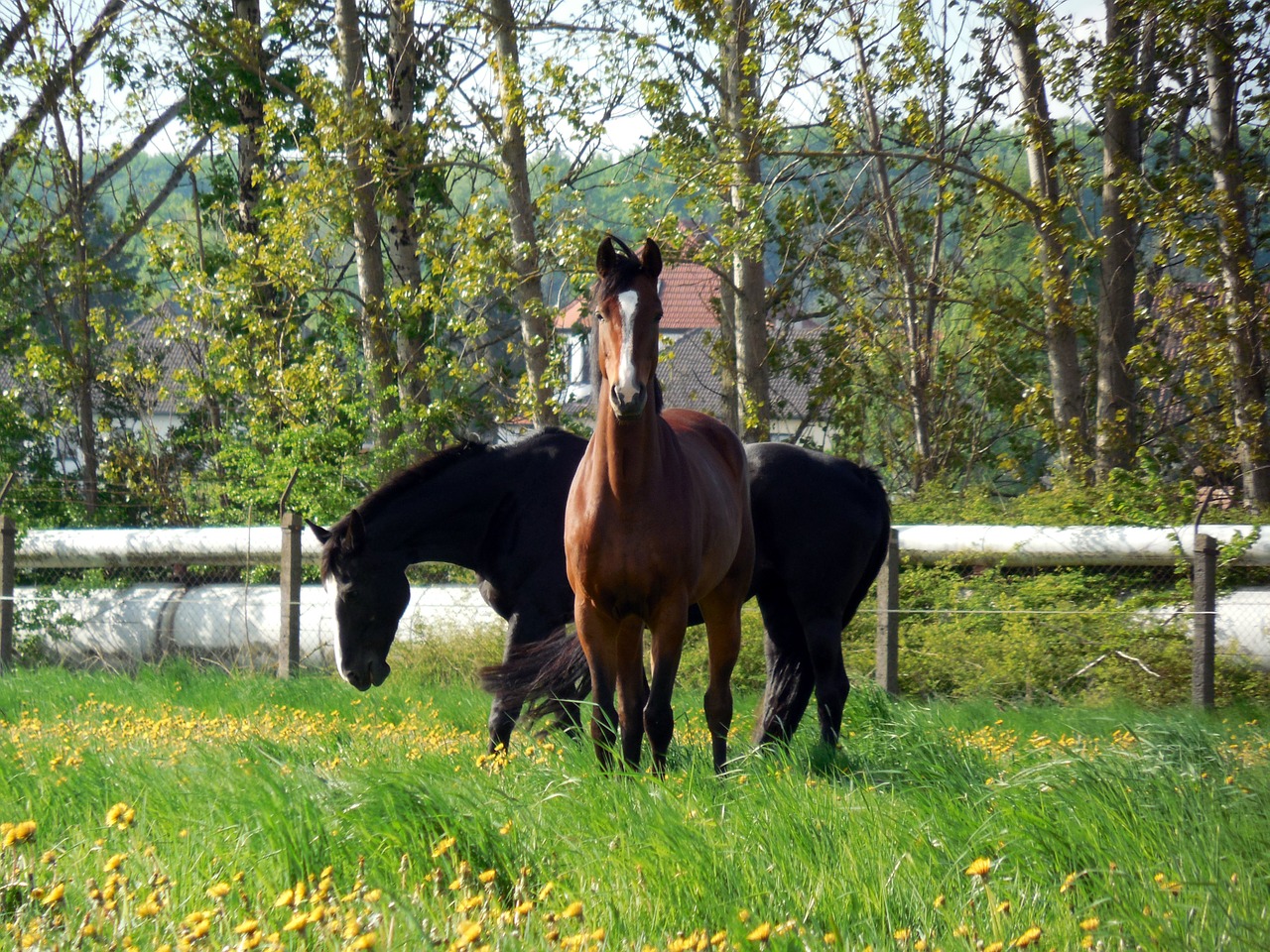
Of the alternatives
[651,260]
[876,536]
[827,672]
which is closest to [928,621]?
[876,536]

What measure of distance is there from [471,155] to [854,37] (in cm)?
474

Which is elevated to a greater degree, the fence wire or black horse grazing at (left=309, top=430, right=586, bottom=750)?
black horse grazing at (left=309, top=430, right=586, bottom=750)

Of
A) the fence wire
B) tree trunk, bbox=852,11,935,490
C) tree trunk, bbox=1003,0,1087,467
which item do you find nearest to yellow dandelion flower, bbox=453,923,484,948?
the fence wire

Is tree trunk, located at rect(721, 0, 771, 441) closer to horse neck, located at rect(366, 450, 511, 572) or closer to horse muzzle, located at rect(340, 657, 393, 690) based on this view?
horse neck, located at rect(366, 450, 511, 572)

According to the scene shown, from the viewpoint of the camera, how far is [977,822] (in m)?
3.65

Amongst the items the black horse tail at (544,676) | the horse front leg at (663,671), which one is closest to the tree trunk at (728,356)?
the black horse tail at (544,676)

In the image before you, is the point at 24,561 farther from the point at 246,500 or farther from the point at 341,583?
the point at 341,583

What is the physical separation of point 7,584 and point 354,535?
653 centimetres

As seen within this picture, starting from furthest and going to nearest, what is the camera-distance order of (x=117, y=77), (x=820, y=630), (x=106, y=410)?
(x=106, y=410), (x=117, y=77), (x=820, y=630)

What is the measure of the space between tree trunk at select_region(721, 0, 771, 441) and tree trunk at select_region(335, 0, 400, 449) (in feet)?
13.4

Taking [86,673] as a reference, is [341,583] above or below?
above

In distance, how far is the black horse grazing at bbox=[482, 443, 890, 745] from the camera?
633cm

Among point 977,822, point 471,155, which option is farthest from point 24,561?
point 977,822

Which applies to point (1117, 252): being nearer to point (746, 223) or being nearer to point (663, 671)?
point (746, 223)
